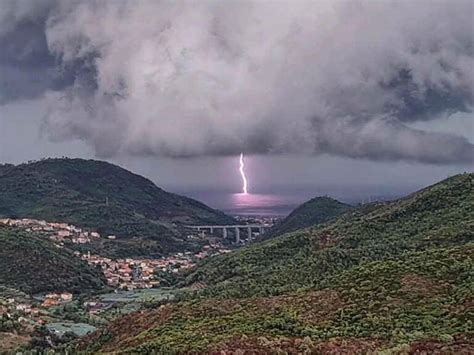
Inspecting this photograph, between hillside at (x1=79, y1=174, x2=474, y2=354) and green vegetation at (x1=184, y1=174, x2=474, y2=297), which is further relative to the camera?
green vegetation at (x1=184, y1=174, x2=474, y2=297)

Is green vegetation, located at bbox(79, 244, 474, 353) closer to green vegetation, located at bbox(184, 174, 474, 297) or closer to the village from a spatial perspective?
green vegetation, located at bbox(184, 174, 474, 297)

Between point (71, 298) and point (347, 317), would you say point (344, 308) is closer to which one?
point (347, 317)

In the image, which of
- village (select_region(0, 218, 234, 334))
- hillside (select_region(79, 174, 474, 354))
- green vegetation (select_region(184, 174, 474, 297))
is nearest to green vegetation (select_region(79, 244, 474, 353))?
hillside (select_region(79, 174, 474, 354))

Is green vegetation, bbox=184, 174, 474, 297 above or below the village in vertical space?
above

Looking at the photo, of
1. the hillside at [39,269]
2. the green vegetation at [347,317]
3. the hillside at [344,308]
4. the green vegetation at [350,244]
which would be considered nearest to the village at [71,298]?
the hillside at [39,269]

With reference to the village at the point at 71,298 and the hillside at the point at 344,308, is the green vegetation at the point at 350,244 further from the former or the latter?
the village at the point at 71,298

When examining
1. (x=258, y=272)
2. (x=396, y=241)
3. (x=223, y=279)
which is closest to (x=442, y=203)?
(x=396, y=241)
